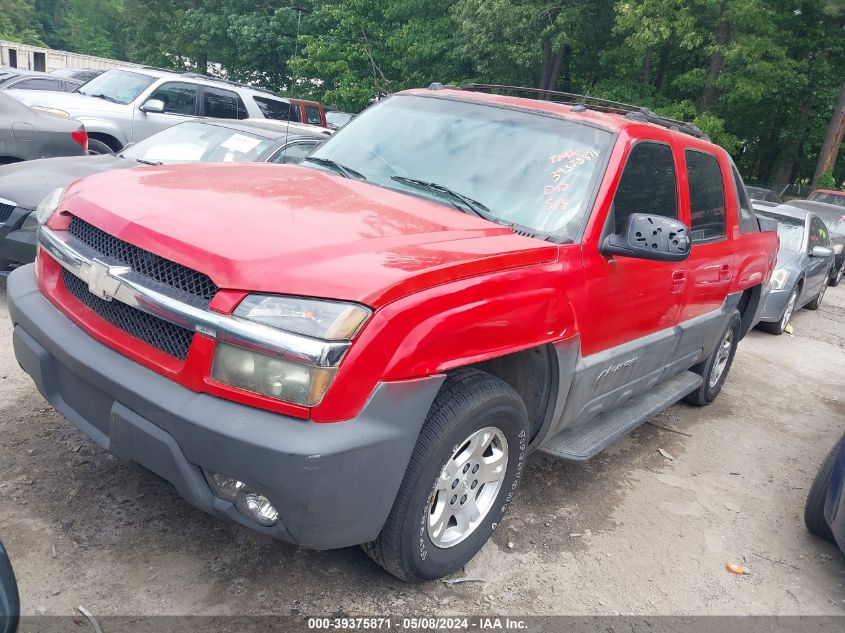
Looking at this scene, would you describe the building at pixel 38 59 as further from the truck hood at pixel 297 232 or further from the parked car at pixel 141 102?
the truck hood at pixel 297 232

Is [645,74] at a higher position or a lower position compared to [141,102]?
higher

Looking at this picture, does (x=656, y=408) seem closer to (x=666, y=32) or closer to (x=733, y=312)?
(x=733, y=312)

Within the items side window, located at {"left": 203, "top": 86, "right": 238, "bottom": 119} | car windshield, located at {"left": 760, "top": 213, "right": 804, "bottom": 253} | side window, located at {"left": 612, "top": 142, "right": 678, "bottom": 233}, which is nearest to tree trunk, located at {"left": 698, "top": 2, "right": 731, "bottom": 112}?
car windshield, located at {"left": 760, "top": 213, "right": 804, "bottom": 253}

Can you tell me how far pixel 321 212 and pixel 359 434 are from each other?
103 centimetres

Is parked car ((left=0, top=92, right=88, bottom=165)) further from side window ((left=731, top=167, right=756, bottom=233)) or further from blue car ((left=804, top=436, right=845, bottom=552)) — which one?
blue car ((left=804, top=436, right=845, bottom=552))

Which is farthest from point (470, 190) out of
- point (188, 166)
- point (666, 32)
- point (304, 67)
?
point (304, 67)

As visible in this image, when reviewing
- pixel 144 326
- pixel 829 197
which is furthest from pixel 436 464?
pixel 829 197

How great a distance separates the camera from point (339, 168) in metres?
3.79

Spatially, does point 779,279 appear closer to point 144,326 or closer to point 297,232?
point 297,232

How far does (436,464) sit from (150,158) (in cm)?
489

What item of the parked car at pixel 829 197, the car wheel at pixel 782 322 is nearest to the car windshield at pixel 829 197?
the parked car at pixel 829 197

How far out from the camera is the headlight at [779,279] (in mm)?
8484

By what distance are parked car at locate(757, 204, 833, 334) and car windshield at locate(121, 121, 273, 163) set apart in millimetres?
5950

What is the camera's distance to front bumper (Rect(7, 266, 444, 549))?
7.14ft
